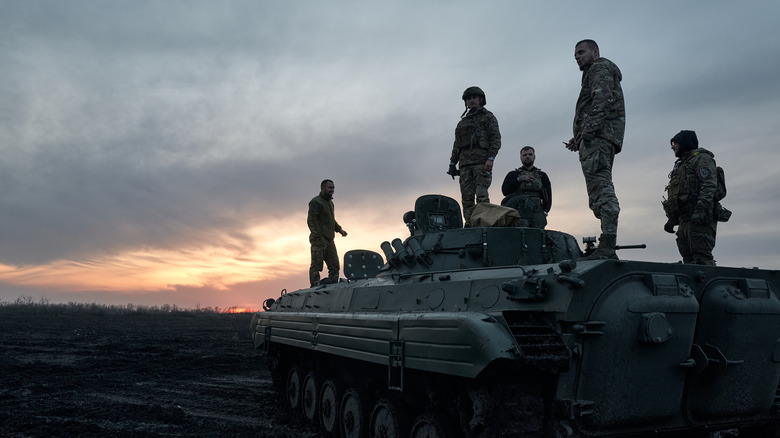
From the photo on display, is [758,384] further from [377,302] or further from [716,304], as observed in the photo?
[377,302]

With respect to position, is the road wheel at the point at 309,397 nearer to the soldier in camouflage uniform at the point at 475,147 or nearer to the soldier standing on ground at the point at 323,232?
the soldier standing on ground at the point at 323,232

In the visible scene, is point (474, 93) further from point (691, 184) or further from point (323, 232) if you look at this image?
point (323, 232)

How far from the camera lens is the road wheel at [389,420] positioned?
6.37 meters

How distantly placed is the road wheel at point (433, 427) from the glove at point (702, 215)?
169 inches

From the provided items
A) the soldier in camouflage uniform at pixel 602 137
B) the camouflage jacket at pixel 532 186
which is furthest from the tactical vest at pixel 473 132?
the soldier in camouflage uniform at pixel 602 137

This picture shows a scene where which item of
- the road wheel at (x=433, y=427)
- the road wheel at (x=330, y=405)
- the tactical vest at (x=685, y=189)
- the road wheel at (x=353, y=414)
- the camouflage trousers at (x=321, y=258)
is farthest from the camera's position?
the camouflage trousers at (x=321, y=258)

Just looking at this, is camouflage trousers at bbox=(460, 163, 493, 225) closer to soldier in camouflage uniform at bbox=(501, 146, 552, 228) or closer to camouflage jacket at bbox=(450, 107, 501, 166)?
camouflage jacket at bbox=(450, 107, 501, 166)

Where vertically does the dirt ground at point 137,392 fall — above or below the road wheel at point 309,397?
below

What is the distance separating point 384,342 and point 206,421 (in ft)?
14.2

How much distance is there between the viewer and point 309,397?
9602mm

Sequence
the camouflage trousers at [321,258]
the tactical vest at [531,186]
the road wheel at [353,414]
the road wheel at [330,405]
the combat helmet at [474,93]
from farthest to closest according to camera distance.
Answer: the camouflage trousers at [321,258] → the combat helmet at [474,93] → the tactical vest at [531,186] → the road wheel at [330,405] → the road wheel at [353,414]

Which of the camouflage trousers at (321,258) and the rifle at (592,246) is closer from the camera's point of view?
the rifle at (592,246)

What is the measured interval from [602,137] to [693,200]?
2123 millimetres

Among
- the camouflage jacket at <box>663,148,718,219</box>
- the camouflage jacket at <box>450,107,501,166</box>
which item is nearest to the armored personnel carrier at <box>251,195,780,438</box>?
the camouflage jacket at <box>663,148,718,219</box>
